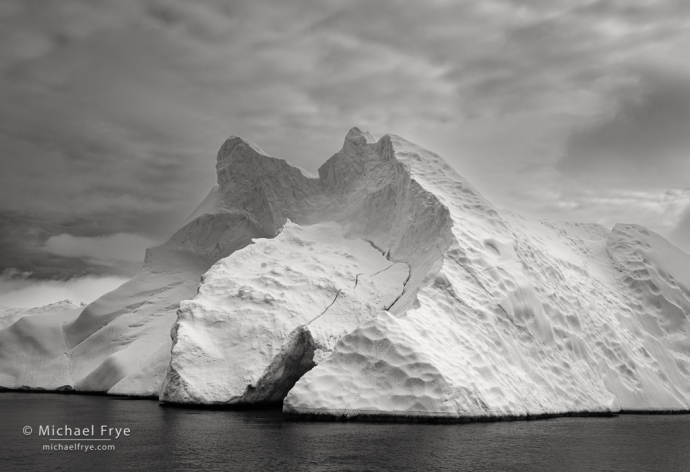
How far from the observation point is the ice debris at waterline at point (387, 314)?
20734 mm

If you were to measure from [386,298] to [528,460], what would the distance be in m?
15.9

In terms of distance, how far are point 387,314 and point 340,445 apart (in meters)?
7.50

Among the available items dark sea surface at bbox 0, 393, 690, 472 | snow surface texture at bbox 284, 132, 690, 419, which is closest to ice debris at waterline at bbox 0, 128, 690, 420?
snow surface texture at bbox 284, 132, 690, 419

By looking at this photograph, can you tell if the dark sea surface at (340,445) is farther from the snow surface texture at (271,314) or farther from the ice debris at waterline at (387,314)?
the snow surface texture at (271,314)

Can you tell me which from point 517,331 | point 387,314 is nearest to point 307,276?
point 387,314

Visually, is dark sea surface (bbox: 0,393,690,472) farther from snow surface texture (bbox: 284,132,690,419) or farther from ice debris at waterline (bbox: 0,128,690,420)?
ice debris at waterline (bbox: 0,128,690,420)

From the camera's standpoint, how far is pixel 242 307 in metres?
27.7

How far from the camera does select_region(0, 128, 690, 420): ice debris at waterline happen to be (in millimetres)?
20734

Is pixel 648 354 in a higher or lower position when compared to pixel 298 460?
higher

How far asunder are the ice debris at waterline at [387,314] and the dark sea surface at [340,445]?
2228 millimetres

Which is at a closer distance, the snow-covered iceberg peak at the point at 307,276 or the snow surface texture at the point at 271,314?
the snow surface texture at the point at 271,314

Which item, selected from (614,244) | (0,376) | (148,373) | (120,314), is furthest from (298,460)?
(0,376)

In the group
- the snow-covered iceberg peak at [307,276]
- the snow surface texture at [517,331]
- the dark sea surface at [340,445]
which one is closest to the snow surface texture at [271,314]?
the snow-covered iceberg peak at [307,276]

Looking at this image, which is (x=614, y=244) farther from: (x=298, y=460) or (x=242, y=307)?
(x=298, y=460)
